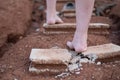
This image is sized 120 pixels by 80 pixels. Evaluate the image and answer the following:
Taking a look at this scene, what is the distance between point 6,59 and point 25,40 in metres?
0.36

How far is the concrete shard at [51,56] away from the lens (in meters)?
2.21

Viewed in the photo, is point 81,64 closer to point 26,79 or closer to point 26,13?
point 26,79

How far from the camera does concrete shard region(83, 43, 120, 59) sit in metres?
2.29

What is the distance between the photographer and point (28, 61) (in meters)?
2.42

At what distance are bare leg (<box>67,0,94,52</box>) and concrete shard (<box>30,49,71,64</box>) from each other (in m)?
0.10

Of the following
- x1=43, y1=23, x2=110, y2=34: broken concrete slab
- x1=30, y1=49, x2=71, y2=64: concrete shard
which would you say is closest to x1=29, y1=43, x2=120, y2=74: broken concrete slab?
x1=30, y1=49, x2=71, y2=64: concrete shard

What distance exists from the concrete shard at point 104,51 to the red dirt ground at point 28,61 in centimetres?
5

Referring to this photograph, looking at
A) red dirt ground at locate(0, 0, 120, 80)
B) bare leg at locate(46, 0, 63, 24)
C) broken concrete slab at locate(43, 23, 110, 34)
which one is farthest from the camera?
broken concrete slab at locate(43, 23, 110, 34)

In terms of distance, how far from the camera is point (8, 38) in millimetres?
2924

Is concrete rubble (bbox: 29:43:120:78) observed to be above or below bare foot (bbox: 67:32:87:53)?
below

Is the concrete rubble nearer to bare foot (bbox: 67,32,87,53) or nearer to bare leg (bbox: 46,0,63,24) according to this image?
bare foot (bbox: 67,32,87,53)

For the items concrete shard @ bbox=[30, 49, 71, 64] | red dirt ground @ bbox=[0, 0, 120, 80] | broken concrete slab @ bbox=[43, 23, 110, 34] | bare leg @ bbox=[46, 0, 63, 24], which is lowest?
red dirt ground @ bbox=[0, 0, 120, 80]

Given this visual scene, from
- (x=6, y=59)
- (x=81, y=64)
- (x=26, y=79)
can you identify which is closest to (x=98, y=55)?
(x=81, y=64)

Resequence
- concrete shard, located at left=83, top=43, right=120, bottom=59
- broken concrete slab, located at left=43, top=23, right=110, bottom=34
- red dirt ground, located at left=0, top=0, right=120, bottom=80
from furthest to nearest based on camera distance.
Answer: broken concrete slab, located at left=43, top=23, right=110, bottom=34 < concrete shard, located at left=83, top=43, right=120, bottom=59 < red dirt ground, located at left=0, top=0, right=120, bottom=80
